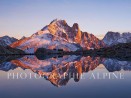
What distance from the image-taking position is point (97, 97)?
107 ft

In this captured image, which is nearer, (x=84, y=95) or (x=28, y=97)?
(x=28, y=97)

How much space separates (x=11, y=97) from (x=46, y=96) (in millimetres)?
3978

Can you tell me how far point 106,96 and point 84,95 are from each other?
2.89 metres

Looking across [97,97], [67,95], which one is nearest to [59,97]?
[67,95]

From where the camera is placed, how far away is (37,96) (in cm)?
Answer: 3378

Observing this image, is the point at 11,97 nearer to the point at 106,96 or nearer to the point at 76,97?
the point at 76,97

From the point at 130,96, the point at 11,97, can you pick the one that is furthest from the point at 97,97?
the point at 11,97

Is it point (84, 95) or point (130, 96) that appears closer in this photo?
point (130, 96)

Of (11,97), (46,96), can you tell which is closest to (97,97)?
(46,96)

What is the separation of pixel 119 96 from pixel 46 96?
8329mm

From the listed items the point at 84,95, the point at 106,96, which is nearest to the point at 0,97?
the point at 84,95

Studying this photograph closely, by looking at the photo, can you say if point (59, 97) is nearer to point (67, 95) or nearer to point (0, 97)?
point (67, 95)

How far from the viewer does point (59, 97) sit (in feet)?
108

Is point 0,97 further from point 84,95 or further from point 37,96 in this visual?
point 84,95
